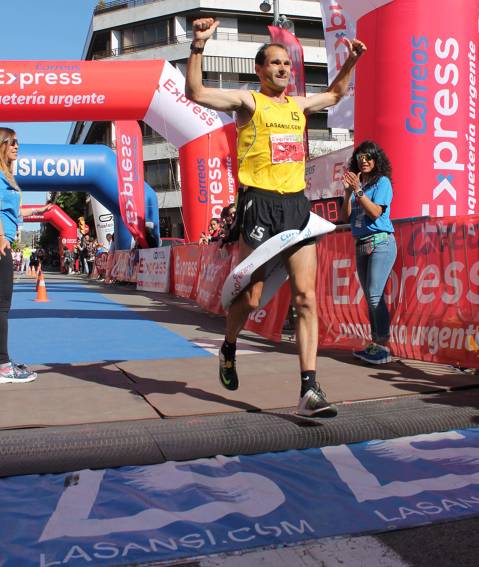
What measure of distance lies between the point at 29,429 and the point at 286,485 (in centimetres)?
146

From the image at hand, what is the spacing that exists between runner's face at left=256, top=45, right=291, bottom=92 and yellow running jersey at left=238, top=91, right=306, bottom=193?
0.29 feet

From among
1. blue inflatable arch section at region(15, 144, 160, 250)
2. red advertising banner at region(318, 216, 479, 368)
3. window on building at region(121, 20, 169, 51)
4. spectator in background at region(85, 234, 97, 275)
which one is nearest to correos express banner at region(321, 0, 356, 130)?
red advertising banner at region(318, 216, 479, 368)

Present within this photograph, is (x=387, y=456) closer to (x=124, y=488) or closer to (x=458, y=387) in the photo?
(x=124, y=488)

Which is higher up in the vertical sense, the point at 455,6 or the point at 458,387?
the point at 455,6

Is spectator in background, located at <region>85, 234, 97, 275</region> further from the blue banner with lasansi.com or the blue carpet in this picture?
the blue banner with lasansi.com

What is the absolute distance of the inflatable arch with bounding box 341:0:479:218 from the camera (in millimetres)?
5945

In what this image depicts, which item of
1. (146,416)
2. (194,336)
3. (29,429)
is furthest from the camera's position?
(194,336)

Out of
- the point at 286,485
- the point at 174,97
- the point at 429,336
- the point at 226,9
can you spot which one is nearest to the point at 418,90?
the point at 429,336

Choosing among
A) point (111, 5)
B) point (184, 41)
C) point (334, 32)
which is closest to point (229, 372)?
point (334, 32)

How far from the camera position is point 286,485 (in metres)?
2.57

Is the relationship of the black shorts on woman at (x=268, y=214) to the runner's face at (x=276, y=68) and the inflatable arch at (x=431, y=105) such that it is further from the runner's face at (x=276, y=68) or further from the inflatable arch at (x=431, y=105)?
the inflatable arch at (x=431, y=105)

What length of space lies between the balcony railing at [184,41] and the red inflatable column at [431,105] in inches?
1521

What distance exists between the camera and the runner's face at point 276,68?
3.49 m

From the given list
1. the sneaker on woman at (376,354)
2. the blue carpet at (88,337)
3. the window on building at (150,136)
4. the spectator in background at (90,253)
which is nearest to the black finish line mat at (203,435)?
the sneaker on woman at (376,354)
